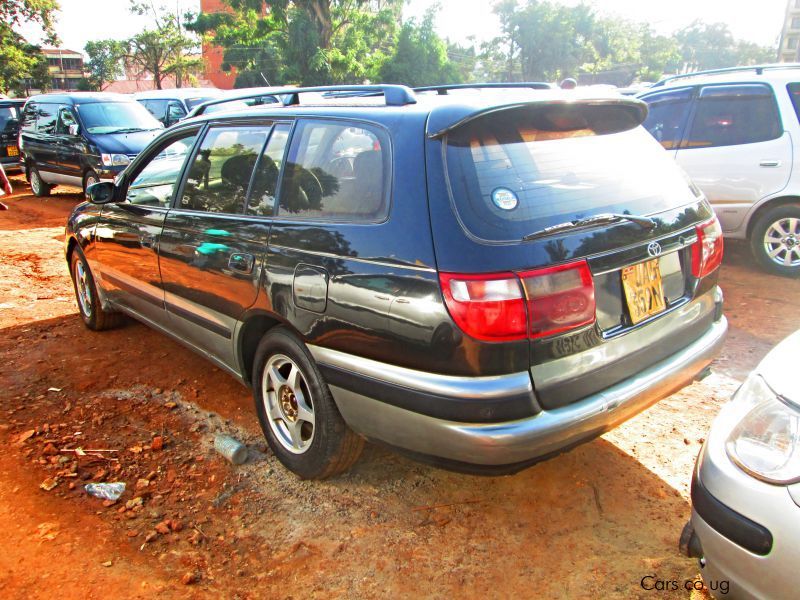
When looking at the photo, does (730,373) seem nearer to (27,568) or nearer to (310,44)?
(27,568)

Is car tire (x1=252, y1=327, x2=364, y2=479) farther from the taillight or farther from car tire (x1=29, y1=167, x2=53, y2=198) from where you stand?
car tire (x1=29, y1=167, x2=53, y2=198)

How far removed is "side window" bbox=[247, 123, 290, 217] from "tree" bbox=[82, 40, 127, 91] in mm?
52712

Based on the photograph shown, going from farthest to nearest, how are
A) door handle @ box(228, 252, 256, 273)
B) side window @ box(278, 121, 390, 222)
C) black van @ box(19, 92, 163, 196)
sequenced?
black van @ box(19, 92, 163, 196)
door handle @ box(228, 252, 256, 273)
side window @ box(278, 121, 390, 222)

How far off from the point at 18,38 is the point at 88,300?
35.7m

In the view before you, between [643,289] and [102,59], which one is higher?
[102,59]

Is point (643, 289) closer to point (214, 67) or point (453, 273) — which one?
point (453, 273)

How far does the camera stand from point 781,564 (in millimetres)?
1673

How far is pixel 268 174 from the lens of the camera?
3154mm

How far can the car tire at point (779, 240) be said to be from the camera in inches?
242

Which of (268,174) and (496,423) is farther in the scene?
(268,174)

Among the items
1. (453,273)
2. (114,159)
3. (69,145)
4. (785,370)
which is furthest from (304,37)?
(785,370)

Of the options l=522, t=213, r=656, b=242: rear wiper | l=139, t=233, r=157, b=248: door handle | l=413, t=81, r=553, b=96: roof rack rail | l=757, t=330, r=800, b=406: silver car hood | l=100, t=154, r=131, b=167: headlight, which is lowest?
l=100, t=154, r=131, b=167: headlight

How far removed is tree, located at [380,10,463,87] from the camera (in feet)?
110

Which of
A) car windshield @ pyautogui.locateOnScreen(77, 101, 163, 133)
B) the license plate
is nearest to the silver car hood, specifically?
the license plate
